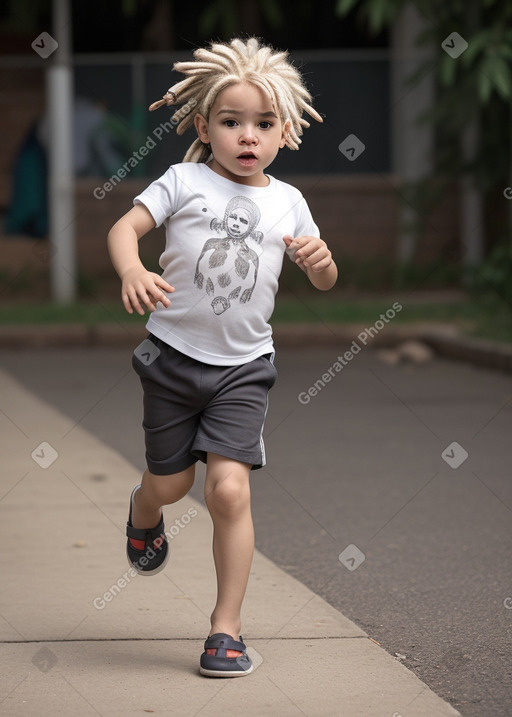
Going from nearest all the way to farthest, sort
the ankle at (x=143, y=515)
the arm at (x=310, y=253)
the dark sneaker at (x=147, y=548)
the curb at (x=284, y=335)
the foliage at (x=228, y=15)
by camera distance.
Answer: the arm at (x=310, y=253) → the ankle at (x=143, y=515) → the dark sneaker at (x=147, y=548) → the curb at (x=284, y=335) → the foliage at (x=228, y=15)

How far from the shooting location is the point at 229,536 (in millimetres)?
3441

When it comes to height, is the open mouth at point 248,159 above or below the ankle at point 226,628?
above

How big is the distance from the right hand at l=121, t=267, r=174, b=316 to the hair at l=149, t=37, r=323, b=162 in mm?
559

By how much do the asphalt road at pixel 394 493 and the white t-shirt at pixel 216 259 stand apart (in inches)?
39.9

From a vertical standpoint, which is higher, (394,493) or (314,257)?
(314,257)

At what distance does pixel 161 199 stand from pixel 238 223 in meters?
0.21

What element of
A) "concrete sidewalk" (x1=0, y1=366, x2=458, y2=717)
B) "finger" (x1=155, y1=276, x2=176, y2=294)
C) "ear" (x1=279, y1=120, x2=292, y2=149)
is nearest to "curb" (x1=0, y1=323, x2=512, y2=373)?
"concrete sidewalk" (x1=0, y1=366, x2=458, y2=717)

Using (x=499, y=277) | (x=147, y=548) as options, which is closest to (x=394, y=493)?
(x=147, y=548)

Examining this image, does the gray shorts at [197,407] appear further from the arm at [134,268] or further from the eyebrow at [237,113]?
the eyebrow at [237,113]

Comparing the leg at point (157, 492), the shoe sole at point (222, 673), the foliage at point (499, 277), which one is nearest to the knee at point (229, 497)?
the leg at point (157, 492)

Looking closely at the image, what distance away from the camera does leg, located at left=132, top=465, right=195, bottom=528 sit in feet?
11.8

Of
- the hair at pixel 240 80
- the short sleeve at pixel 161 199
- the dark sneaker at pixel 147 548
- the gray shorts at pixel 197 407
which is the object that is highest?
the hair at pixel 240 80

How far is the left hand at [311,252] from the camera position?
3.45m

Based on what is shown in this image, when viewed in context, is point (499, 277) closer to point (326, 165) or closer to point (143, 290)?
point (326, 165)
